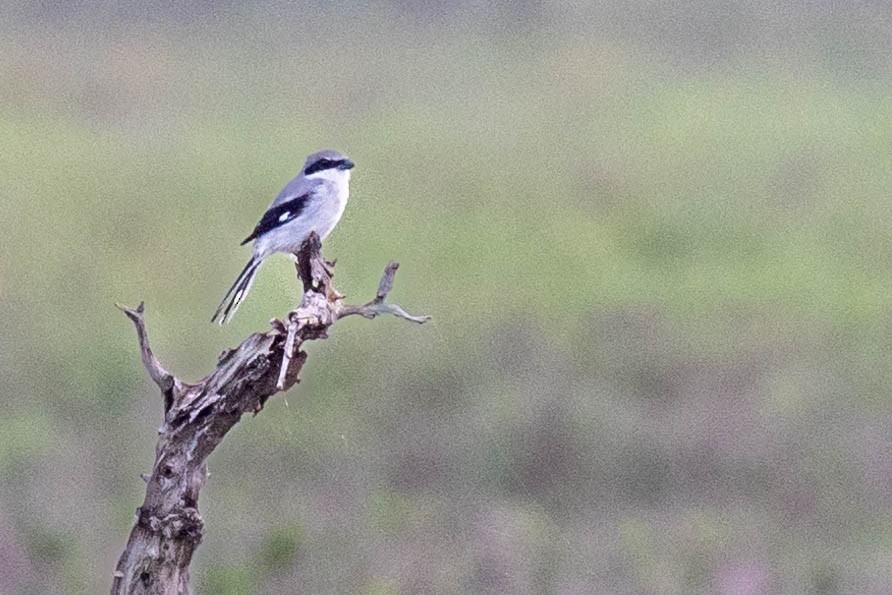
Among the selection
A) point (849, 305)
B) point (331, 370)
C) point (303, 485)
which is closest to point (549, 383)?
point (331, 370)

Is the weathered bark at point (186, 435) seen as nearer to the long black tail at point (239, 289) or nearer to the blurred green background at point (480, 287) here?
the long black tail at point (239, 289)

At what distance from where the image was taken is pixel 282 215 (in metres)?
6.12

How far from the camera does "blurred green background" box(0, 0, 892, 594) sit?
8.52 meters

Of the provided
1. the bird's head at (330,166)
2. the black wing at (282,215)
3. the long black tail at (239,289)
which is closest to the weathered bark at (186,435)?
the long black tail at (239,289)

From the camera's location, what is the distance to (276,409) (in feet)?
33.0

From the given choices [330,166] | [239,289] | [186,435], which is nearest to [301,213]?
[330,166]

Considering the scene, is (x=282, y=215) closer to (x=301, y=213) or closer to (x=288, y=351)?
(x=301, y=213)

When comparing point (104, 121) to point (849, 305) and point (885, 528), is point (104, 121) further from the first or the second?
point (885, 528)

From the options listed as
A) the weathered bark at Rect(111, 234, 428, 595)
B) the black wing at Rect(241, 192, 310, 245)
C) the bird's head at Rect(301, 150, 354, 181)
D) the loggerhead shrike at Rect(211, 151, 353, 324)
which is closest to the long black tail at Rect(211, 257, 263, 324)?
the loggerhead shrike at Rect(211, 151, 353, 324)

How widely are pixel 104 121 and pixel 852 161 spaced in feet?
21.5

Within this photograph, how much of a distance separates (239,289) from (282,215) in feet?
1.49

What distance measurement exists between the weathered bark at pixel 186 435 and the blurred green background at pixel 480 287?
8.64 ft

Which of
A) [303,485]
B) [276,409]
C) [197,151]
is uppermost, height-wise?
[197,151]

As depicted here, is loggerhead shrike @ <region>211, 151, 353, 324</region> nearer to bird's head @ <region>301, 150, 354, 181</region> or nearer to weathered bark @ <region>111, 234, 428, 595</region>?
bird's head @ <region>301, 150, 354, 181</region>
